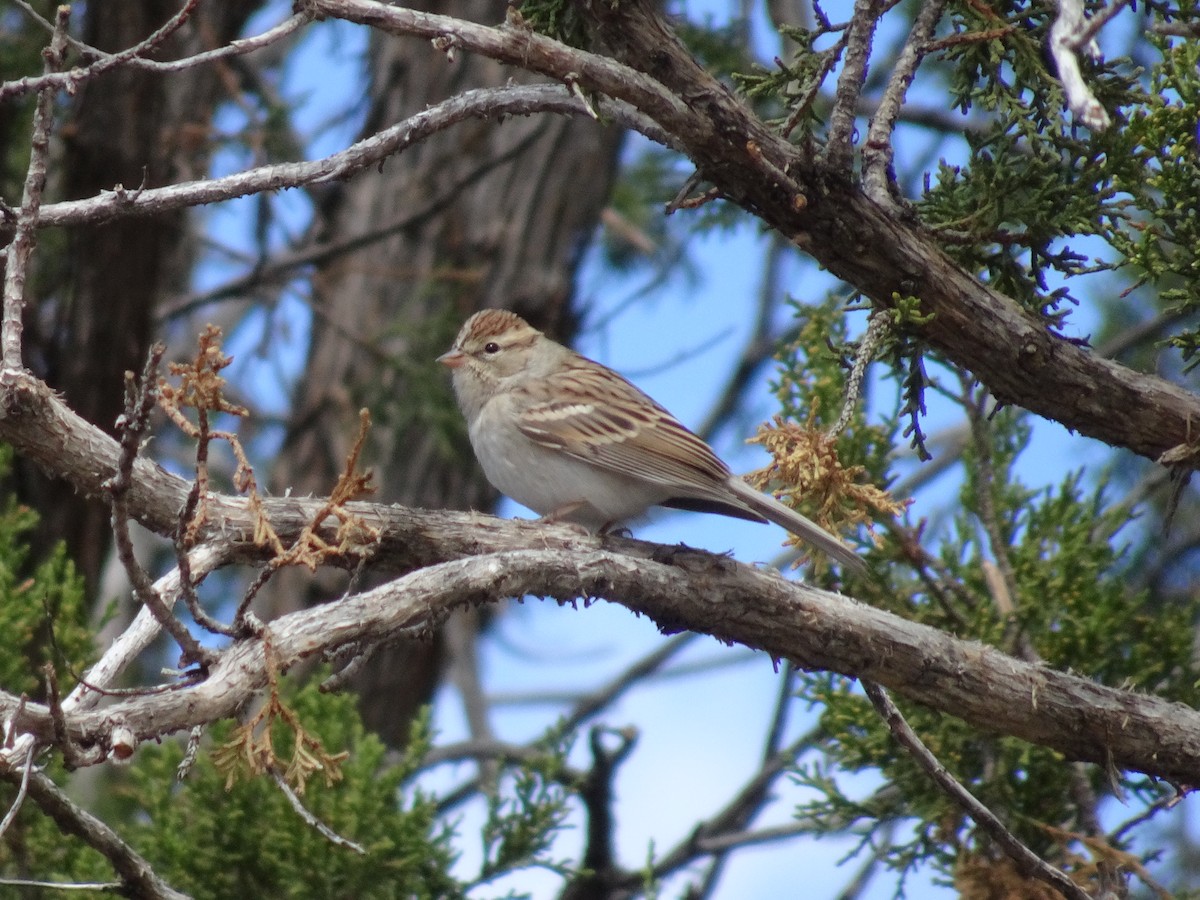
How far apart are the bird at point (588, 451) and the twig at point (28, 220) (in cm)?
219

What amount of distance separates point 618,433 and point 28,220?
97.9 inches

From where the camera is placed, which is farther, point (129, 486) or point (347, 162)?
point (347, 162)

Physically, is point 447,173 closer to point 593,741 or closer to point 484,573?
point 593,741

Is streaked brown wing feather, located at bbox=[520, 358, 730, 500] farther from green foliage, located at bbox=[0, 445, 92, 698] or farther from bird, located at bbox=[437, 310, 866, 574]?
green foliage, located at bbox=[0, 445, 92, 698]

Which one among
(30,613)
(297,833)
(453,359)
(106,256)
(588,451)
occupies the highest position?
(106,256)

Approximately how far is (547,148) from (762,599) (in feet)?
13.7

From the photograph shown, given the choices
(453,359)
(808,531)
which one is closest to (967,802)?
(808,531)

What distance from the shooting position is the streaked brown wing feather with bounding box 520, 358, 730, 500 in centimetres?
443

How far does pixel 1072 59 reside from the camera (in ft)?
7.50

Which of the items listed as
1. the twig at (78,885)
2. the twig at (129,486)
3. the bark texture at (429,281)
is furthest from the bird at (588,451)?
the twig at (129,486)

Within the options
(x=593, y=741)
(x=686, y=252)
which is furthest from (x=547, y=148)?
(x=593, y=741)

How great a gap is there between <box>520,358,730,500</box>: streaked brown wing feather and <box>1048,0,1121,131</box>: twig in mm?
2168

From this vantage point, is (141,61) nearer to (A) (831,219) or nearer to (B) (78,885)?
(A) (831,219)

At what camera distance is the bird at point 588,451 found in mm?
4426
